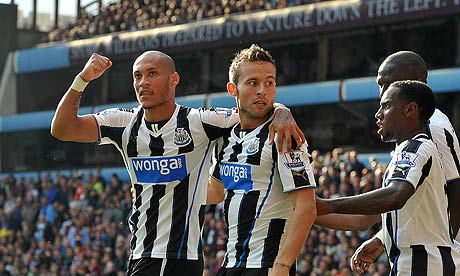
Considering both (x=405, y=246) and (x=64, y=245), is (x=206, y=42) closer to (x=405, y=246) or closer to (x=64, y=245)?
(x=64, y=245)

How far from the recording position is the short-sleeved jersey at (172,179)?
6906mm

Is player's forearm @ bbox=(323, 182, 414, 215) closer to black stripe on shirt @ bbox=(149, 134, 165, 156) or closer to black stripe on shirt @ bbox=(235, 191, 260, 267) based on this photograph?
black stripe on shirt @ bbox=(235, 191, 260, 267)

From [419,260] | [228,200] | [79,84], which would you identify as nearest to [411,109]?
[419,260]

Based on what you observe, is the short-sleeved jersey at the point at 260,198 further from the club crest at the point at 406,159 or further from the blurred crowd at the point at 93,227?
the blurred crowd at the point at 93,227

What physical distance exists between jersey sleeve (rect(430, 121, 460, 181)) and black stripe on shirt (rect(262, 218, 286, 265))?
1.13 metres

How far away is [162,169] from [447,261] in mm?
2048

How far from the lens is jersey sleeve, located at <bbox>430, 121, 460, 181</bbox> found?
20.9 feet

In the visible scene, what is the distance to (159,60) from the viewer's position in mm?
6961

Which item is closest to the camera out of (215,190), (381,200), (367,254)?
(381,200)

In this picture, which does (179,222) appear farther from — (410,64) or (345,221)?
(410,64)

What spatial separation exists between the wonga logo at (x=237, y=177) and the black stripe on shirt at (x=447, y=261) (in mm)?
1156

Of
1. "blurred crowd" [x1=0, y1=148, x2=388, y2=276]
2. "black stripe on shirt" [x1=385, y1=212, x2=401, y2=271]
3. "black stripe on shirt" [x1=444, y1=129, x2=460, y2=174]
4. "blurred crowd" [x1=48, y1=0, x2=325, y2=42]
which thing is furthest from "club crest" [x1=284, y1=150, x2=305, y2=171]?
"blurred crowd" [x1=48, y1=0, x2=325, y2=42]

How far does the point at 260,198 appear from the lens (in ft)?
19.7

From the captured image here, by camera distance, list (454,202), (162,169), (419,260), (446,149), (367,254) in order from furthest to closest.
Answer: (162,169) → (367,254) → (446,149) → (454,202) → (419,260)
